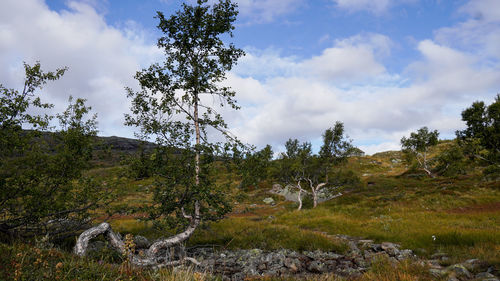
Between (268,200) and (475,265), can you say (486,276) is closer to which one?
(475,265)

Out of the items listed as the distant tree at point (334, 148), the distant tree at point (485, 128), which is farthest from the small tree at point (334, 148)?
the distant tree at point (485, 128)

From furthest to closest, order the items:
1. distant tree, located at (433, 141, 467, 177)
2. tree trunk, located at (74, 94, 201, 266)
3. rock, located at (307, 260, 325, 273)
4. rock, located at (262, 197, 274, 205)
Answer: rock, located at (262, 197, 274, 205) → distant tree, located at (433, 141, 467, 177) → rock, located at (307, 260, 325, 273) → tree trunk, located at (74, 94, 201, 266)

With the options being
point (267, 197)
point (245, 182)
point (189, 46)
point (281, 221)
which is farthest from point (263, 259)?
point (267, 197)

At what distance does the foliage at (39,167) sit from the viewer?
34.2 feet

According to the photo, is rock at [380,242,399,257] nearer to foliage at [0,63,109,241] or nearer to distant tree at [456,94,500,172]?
foliage at [0,63,109,241]

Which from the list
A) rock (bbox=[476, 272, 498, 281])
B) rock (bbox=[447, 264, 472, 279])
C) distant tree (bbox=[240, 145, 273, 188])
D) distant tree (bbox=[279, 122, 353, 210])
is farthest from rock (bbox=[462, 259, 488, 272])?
distant tree (bbox=[279, 122, 353, 210])

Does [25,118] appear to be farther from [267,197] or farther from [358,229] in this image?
[267,197]

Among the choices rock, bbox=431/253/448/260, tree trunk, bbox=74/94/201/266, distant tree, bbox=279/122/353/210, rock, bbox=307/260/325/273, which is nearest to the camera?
tree trunk, bbox=74/94/201/266

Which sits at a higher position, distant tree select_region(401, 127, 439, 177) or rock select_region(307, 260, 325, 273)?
distant tree select_region(401, 127, 439, 177)

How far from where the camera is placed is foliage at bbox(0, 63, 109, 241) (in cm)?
1044

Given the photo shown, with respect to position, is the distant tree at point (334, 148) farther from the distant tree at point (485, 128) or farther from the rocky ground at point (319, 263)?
the rocky ground at point (319, 263)

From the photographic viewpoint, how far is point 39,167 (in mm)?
11344

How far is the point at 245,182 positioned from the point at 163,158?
4.04 metres

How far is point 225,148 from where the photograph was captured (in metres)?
11.6
